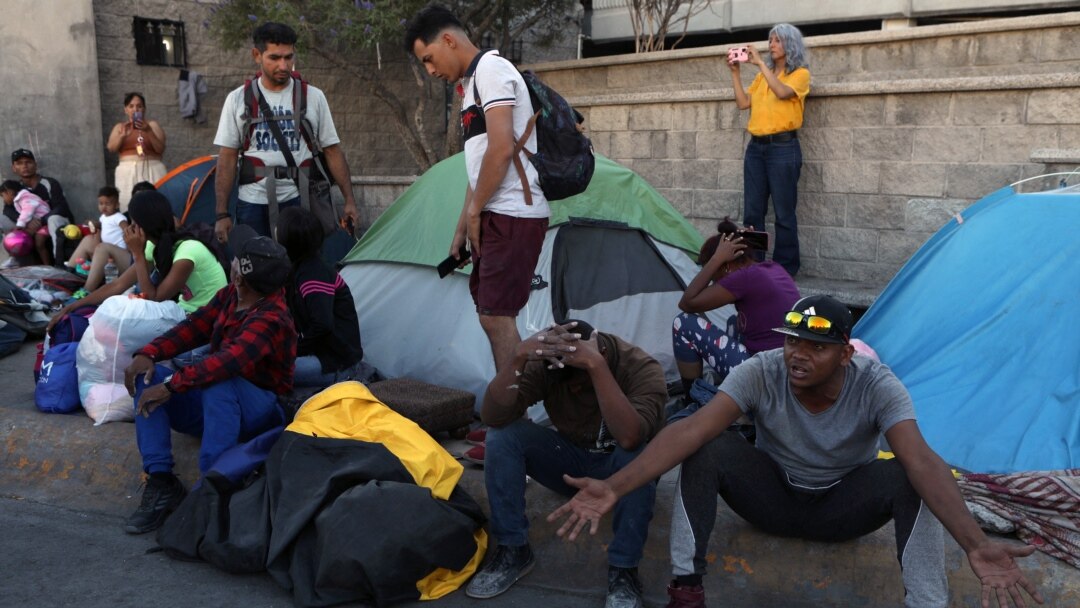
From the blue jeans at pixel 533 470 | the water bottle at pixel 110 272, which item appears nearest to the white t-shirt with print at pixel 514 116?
the blue jeans at pixel 533 470

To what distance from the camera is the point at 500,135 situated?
12.6ft

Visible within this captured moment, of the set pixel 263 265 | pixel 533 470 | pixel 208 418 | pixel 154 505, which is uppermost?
pixel 263 265

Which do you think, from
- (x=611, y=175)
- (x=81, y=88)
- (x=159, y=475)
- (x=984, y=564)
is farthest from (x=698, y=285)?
(x=81, y=88)

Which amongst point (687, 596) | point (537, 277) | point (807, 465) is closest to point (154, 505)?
point (537, 277)

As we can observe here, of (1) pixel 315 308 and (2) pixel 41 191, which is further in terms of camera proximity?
(2) pixel 41 191

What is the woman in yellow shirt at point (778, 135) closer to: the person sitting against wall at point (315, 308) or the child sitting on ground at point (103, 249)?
the person sitting against wall at point (315, 308)

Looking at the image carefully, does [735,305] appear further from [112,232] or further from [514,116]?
[112,232]

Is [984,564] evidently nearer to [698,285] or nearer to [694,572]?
[694,572]

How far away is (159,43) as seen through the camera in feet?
33.9

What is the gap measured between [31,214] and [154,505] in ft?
19.5

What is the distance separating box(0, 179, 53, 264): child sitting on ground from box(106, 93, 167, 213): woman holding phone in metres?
0.69

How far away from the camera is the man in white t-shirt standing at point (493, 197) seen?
3.94m

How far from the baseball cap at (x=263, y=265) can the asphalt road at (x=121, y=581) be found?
1141mm

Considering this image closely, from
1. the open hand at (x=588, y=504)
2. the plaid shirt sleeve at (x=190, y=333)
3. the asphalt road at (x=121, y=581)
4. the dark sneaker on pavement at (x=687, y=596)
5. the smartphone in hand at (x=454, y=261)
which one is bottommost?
the asphalt road at (x=121, y=581)
